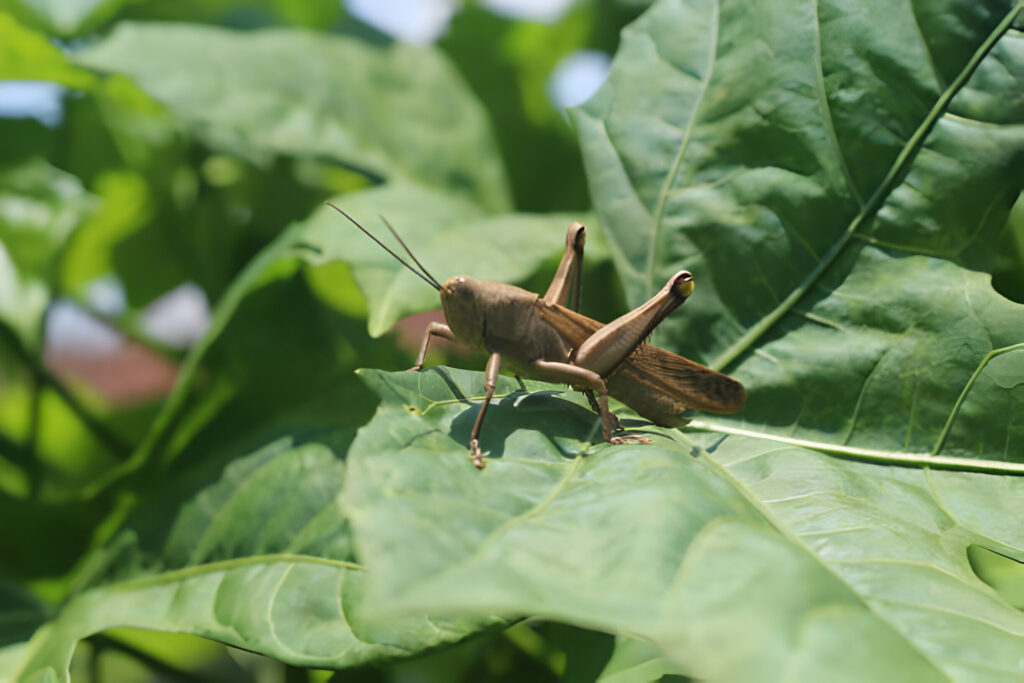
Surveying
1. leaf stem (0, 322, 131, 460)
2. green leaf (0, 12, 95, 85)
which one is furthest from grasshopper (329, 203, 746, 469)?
leaf stem (0, 322, 131, 460)

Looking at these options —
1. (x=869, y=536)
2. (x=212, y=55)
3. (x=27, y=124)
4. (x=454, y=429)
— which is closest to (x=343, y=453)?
(x=454, y=429)

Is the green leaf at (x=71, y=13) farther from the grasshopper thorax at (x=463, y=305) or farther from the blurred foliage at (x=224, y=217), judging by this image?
the grasshopper thorax at (x=463, y=305)

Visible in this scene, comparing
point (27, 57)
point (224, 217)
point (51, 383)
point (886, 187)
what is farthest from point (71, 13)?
point (886, 187)

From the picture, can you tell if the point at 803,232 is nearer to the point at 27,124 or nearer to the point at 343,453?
the point at 343,453

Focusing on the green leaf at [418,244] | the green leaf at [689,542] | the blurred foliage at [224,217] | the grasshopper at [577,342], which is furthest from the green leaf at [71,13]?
the green leaf at [689,542]

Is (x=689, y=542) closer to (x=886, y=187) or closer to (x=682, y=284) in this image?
(x=682, y=284)

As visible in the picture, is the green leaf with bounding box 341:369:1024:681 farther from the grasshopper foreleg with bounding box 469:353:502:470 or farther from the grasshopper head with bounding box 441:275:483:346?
the grasshopper head with bounding box 441:275:483:346
